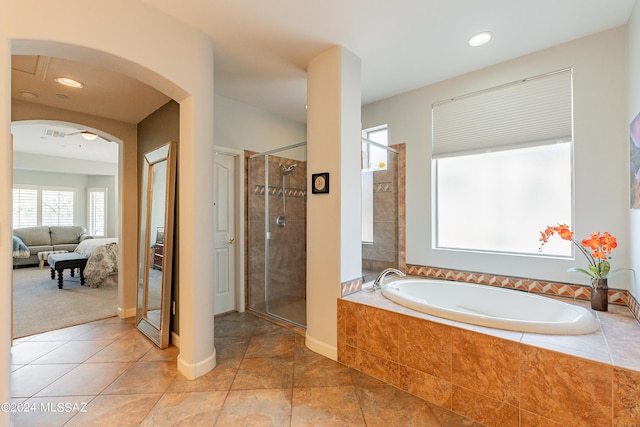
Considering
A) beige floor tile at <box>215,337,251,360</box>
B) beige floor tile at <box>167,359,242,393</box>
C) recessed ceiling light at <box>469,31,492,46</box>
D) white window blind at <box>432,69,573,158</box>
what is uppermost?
recessed ceiling light at <box>469,31,492,46</box>

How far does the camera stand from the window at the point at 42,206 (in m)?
6.96

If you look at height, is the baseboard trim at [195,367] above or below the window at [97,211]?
below

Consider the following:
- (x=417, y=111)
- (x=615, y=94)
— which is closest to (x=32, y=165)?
(x=417, y=111)

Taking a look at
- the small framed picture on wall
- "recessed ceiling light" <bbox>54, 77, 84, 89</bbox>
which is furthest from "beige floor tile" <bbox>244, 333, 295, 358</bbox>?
"recessed ceiling light" <bbox>54, 77, 84, 89</bbox>

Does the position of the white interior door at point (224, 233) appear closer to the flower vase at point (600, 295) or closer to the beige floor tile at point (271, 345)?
the beige floor tile at point (271, 345)

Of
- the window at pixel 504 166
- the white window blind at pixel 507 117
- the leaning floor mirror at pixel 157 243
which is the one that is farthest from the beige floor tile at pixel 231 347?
the white window blind at pixel 507 117

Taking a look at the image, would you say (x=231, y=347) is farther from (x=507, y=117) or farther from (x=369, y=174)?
(x=507, y=117)

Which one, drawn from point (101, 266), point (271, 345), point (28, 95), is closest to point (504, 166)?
point (271, 345)

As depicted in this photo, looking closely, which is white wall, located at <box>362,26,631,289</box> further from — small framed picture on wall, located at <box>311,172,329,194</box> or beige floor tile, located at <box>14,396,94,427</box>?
beige floor tile, located at <box>14,396,94,427</box>

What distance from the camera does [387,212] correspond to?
10.7ft

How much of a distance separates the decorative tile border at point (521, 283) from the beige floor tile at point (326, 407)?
155cm

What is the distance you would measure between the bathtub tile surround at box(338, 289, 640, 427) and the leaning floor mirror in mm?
1729

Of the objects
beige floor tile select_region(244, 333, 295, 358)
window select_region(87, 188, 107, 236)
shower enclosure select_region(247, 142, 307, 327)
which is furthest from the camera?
window select_region(87, 188, 107, 236)

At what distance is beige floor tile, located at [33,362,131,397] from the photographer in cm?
191
